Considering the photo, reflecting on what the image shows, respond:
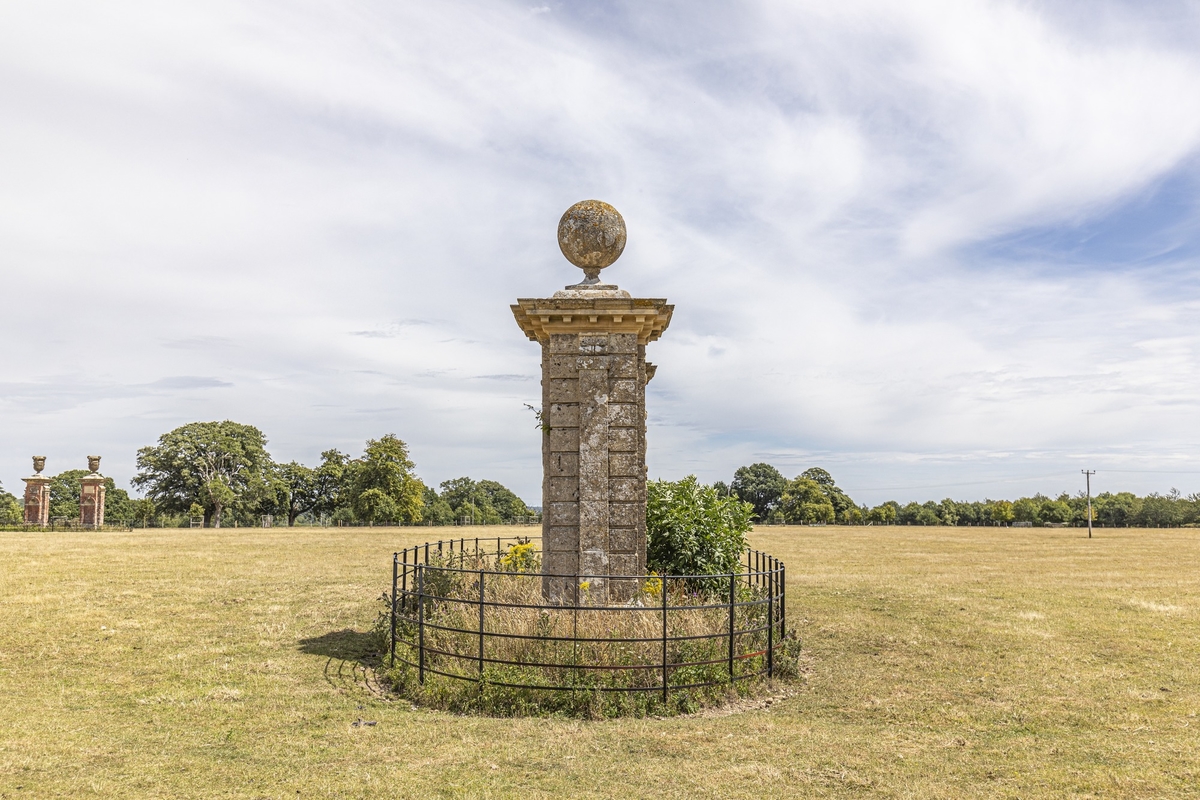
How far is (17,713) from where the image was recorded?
27.6 feet

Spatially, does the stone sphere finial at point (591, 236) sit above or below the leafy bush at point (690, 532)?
above

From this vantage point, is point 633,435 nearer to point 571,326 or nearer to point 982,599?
point 571,326

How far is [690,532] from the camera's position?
40.4 feet

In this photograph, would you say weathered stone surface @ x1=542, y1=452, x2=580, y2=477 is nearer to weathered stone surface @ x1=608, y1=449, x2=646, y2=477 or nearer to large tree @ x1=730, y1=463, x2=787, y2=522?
weathered stone surface @ x1=608, y1=449, x2=646, y2=477

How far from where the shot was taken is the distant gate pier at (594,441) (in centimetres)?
1026

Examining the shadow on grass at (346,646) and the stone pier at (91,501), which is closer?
the shadow on grass at (346,646)

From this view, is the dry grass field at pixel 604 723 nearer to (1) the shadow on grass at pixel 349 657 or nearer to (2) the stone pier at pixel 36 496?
(1) the shadow on grass at pixel 349 657

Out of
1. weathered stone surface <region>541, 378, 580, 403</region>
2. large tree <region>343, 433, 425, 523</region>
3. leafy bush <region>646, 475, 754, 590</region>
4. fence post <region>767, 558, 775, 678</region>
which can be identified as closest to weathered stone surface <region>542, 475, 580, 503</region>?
weathered stone surface <region>541, 378, 580, 403</region>

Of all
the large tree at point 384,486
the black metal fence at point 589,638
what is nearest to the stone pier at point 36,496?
the large tree at point 384,486

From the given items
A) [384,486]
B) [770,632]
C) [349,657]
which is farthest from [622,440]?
[384,486]

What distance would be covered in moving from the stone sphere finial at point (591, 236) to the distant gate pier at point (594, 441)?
0.72 meters

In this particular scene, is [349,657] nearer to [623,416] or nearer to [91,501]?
[623,416]

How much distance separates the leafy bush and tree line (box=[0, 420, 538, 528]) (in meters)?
56.6

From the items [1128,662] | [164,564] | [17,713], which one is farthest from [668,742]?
[164,564]
